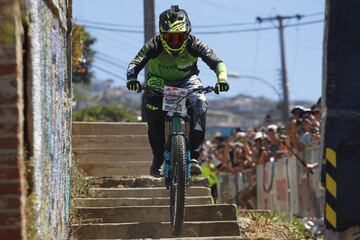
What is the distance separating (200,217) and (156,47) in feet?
6.30

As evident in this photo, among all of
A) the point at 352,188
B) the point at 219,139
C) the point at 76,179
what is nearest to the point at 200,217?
the point at 76,179

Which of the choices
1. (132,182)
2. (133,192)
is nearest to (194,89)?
(133,192)

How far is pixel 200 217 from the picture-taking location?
952cm

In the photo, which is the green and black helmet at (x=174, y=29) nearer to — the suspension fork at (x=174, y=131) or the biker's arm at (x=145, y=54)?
the biker's arm at (x=145, y=54)

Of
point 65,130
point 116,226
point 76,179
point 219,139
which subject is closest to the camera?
point 65,130

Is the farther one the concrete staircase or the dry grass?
the dry grass

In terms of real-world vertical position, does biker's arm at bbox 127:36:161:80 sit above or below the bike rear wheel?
above

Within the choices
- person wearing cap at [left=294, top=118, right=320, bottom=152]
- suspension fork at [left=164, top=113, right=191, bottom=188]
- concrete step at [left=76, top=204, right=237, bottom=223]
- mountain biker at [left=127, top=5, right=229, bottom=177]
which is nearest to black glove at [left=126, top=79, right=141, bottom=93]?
mountain biker at [left=127, top=5, right=229, bottom=177]

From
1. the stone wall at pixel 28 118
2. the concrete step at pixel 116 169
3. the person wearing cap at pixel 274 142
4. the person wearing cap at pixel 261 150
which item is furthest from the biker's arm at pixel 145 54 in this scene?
the person wearing cap at pixel 261 150

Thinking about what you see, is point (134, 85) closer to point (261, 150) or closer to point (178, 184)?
point (178, 184)

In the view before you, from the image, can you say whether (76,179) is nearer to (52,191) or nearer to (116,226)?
(116,226)

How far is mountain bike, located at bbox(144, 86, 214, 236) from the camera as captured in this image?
844 centimetres

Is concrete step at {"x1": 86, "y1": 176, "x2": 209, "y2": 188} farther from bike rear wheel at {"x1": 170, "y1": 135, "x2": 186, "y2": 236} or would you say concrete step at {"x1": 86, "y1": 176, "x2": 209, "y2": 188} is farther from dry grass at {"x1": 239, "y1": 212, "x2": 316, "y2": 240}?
bike rear wheel at {"x1": 170, "y1": 135, "x2": 186, "y2": 236}

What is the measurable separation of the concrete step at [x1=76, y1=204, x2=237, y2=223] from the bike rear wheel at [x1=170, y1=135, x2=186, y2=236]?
2.65 ft
